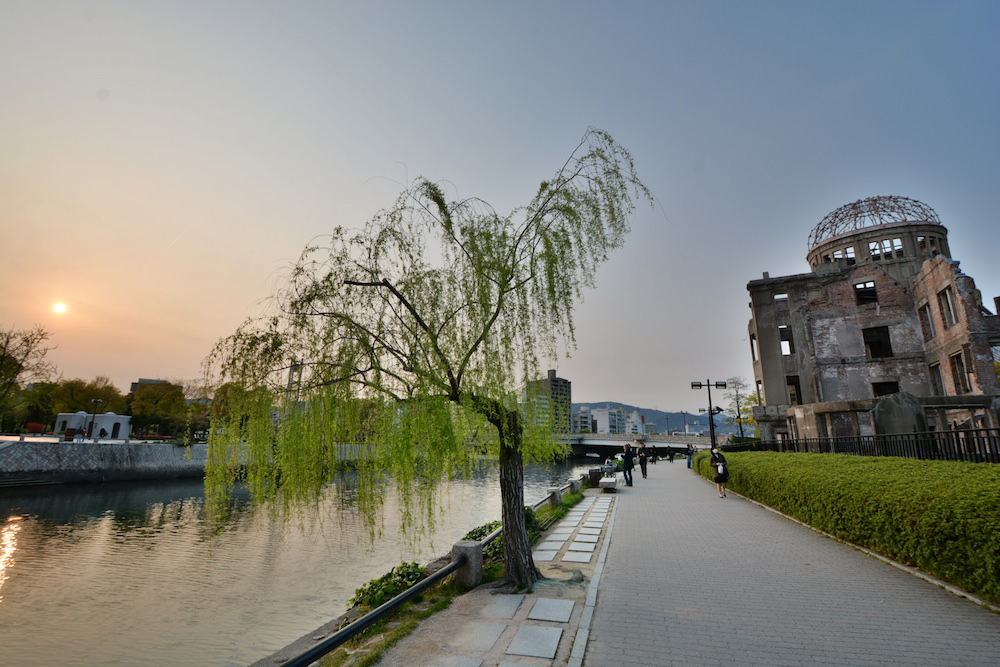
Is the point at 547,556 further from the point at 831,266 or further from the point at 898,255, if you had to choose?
the point at 898,255

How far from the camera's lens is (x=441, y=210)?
7.45m

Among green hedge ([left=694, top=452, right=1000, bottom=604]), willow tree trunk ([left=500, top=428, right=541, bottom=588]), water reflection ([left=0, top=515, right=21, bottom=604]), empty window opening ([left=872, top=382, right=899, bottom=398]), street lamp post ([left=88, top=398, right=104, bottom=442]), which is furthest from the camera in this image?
street lamp post ([left=88, top=398, right=104, bottom=442])

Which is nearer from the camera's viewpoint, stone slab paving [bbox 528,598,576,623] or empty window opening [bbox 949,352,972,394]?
stone slab paving [bbox 528,598,576,623]

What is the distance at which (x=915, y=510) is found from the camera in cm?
731

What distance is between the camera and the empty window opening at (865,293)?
31.2 m

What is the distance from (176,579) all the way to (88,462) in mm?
27499

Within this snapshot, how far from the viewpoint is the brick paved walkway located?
4.99 metres

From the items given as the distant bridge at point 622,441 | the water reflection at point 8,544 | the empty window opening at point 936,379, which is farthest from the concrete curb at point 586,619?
the distant bridge at point 622,441

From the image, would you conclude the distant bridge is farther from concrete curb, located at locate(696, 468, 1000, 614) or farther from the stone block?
the stone block

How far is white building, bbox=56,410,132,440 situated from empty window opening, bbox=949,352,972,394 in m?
63.9

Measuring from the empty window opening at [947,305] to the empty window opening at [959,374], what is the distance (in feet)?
6.07

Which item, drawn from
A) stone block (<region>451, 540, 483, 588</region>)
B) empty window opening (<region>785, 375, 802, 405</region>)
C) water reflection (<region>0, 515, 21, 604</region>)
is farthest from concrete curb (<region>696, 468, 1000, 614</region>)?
empty window opening (<region>785, 375, 802, 405</region>)

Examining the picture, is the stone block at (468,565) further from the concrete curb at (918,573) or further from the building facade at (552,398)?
the concrete curb at (918,573)

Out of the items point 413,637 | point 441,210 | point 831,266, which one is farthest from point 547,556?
point 831,266
